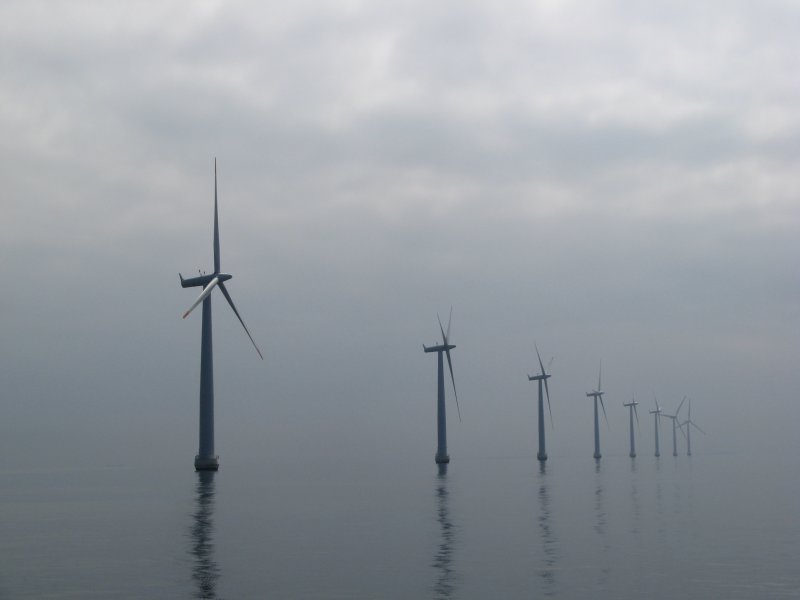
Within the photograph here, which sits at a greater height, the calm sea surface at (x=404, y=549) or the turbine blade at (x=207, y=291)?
the turbine blade at (x=207, y=291)

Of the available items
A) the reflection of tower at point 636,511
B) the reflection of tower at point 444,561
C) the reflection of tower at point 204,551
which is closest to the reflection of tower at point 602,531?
the reflection of tower at point 636,511

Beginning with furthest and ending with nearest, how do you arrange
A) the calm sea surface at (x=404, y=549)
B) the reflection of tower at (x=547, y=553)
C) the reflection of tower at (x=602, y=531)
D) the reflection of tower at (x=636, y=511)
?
1. the reflection of tower at (x=636, y=511)
2. the reflection of tower at (x=602, y=531)
3. the reflection of tower at (x=547, y=553)
4. the calm sea surface at (x=404, y=549)

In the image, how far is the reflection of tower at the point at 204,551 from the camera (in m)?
45.5

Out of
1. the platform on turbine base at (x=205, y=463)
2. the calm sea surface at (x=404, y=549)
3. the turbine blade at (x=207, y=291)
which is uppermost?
the turbine blade at (x=207, y=291)

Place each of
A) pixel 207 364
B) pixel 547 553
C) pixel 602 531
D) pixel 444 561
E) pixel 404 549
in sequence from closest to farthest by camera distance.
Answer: pixel 444 561 → pixel 547 553 → pixel 404 549 → pixel 602 531 → pixel 207 364

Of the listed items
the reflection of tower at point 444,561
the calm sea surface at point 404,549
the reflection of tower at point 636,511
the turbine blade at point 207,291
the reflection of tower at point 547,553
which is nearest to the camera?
the reflection of tower at point 444,561

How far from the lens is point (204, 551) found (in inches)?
2373

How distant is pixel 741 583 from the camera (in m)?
47.5

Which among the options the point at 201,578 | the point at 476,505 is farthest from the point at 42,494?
the point at 201,578

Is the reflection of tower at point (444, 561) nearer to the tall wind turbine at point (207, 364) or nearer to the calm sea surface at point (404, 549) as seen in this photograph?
the calm sea surface at point (404, 549)

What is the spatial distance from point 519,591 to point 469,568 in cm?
820

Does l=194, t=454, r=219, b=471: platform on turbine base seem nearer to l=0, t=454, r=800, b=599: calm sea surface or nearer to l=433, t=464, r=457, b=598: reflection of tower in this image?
l=0, t=454, r=800, b=599: calm sea surface

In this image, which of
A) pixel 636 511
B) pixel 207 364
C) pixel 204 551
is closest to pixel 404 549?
pixel 204 551

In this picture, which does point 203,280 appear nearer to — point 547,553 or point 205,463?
point 205,463
